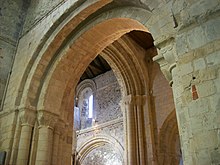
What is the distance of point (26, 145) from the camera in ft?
17.6

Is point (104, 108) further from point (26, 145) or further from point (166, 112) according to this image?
point (26, 145)

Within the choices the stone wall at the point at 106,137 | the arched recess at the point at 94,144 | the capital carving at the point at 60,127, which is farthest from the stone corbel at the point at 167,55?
the arched recess at the point at 94,144

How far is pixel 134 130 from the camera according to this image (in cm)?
920

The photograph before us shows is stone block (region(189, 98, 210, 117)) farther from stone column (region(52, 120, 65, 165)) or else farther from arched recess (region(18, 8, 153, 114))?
stone column (region(52, 120, 65, 165))

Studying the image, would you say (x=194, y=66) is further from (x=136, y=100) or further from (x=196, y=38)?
(x=136, y=100)

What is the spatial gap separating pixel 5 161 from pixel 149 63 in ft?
Result: 21.6

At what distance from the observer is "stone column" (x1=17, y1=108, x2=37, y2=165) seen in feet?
17.1

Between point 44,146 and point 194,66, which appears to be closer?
point 194,66

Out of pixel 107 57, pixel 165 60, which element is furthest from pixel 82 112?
pixel 165 60

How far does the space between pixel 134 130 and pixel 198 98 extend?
6.48 m

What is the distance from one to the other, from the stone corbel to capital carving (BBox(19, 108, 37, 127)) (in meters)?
3.24

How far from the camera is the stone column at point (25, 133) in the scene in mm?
5223

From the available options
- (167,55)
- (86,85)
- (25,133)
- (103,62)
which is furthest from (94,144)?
(167,55)

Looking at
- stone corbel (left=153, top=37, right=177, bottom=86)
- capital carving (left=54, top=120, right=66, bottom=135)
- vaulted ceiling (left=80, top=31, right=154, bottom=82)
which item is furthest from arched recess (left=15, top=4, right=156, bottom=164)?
vaulted ceiling (left=80, top=31, right=154, bottom=82)
